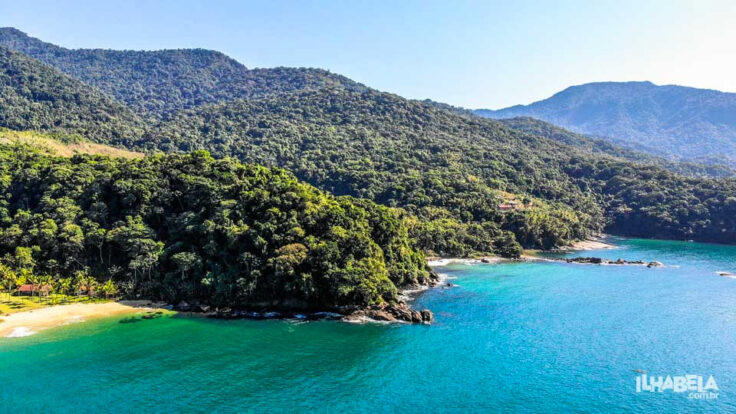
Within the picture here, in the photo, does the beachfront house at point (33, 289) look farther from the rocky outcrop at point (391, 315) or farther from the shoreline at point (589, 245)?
the shoreline at point (589, 245)

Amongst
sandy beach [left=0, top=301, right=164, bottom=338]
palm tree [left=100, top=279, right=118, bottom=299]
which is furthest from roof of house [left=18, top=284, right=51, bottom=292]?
palm tree [left=100, top=279, right=118, bottom=299]

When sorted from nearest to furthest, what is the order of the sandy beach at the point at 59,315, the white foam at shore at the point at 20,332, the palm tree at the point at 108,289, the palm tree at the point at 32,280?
the white foam at shore at the point at 20,332
the sandy beach at the point at 59,315
the palm tree at the point at 32,280
the palm tree at the point at 108,289

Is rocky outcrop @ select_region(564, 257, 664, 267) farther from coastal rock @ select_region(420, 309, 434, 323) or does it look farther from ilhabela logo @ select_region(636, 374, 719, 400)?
ilhabela logo @ select_region(636, 374, 719, 400)

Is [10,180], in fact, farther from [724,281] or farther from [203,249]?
[724,281]

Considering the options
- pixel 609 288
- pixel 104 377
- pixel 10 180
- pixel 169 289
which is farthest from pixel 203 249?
pixel 609 288

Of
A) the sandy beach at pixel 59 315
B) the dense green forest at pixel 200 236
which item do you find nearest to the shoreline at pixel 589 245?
the dense green forest at pixel 200 236

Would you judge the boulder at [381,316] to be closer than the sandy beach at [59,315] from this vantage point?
No

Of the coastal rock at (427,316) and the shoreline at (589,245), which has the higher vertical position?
the shoreline at (589,245)

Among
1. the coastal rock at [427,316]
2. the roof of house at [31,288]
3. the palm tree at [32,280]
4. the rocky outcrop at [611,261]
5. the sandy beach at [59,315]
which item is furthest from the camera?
the rocky outcrop at [611,261]
